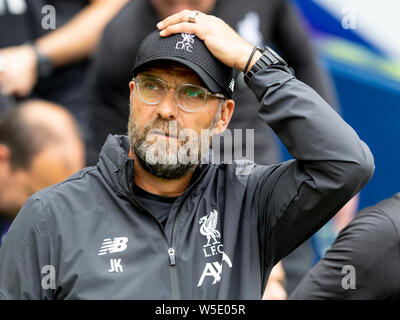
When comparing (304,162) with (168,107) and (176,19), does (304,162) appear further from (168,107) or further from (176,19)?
(176,19)

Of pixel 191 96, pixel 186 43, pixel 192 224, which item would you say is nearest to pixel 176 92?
pixel 191 96

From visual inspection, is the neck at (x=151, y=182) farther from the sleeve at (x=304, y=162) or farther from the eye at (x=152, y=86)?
the sleeve at (x=304, y=162)

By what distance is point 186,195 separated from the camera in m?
2.71

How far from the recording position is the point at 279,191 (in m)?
2.67

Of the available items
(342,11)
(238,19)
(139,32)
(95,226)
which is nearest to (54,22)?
(139,32)

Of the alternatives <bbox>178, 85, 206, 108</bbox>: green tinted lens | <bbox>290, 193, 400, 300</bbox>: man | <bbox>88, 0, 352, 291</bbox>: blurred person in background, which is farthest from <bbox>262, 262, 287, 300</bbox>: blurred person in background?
<bbox>178, 85, 206, 108</bbox>: green tinted lens

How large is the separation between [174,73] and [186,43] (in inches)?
4.4

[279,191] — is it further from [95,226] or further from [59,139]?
[59,139]

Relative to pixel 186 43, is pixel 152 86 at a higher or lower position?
lower

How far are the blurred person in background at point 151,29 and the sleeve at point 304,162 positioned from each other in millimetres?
1461

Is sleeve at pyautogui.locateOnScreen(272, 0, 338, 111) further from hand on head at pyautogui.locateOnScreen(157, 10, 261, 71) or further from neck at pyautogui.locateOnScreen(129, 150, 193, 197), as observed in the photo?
neck at pyautogui.locateOnScreen(129, 150, 193, 197)

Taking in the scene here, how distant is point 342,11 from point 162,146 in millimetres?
2694

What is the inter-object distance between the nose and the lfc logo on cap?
0.15 m

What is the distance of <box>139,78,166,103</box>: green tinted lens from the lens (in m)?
2.72
